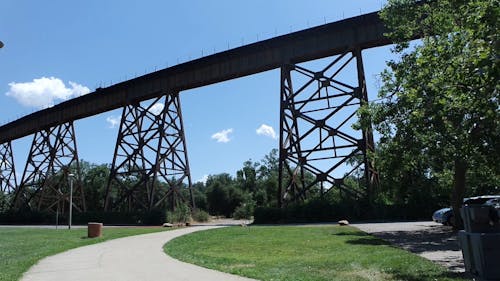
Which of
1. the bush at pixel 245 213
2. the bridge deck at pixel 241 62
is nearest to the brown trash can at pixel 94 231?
the bridge deck at pixel 241 62

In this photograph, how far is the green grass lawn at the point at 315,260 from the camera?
26.2 ft

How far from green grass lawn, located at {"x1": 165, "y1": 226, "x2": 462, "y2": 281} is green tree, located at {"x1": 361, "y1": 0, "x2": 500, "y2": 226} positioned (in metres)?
3.26

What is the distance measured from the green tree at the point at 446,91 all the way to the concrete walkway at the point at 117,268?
5435 millimetres

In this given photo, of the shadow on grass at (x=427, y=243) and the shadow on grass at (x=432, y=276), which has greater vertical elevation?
the shadow on grass at (x=427, y=243)

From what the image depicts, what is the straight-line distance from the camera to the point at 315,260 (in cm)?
998

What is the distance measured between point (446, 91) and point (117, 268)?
797cm

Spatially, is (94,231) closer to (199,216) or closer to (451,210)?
(451,210)

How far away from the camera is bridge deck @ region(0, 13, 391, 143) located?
28656 millimetres

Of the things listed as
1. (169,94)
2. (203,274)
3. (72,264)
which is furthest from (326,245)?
(169,94)

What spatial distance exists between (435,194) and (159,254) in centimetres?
1987

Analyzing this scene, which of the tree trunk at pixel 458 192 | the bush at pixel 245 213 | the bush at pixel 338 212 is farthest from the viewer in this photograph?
the bush at pixel 245 213

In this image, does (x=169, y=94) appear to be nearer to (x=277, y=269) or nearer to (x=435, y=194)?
(x=435, y=194)

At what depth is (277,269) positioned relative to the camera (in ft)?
28.8

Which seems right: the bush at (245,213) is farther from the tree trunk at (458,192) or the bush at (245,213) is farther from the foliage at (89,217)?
the tree trunk at (458,192)
